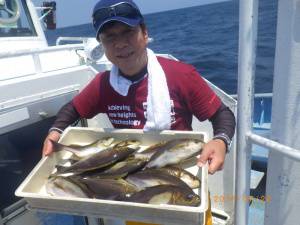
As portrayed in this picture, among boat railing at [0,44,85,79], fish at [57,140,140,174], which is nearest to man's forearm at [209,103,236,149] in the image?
fish at [57,140,140,174]

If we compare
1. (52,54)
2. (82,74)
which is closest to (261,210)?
(82,74)

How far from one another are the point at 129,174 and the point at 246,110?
2.59 feet

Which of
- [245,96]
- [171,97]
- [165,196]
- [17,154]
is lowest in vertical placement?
[17,154]

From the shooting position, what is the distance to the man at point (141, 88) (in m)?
2.21

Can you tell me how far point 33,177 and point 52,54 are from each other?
2651 millimetres

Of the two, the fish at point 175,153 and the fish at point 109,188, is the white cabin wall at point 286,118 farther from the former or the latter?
the fish at point 109,188

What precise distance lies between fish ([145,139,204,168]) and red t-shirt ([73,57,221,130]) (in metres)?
0.30

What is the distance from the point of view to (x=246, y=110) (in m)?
1.67

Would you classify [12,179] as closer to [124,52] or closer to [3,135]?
[3,135]

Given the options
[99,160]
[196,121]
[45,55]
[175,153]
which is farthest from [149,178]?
[45,55]

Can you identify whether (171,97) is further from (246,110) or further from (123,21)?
(246,110)

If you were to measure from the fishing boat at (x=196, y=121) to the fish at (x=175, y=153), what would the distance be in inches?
11.0

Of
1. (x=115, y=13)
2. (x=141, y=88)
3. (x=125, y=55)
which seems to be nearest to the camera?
(x=115, y=13)

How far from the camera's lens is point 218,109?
2.30 meters
